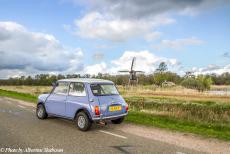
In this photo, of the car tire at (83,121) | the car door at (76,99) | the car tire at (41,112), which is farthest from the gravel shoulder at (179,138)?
the car tire at (41,112)

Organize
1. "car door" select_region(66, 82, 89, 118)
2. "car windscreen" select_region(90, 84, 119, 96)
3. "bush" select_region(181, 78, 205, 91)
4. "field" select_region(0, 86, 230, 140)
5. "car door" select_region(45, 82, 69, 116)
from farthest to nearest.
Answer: "bush" select_region(181, 78, 205, 91) < "field" select_region(0, 86, 230, 140) < "car door" select_region(45, 82, 69, 116) < "car windscreen" select_region(90, 84, 119, 96) < "car door" select_region(66, 82, 89, 118)

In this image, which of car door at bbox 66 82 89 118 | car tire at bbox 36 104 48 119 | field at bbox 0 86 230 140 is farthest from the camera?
car tire at bbox 36 104 48 119

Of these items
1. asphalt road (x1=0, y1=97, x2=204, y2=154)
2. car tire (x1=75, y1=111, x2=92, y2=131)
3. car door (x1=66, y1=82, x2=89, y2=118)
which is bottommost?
asphalt road (x1=0, y1=97, x2=204, y2=154)

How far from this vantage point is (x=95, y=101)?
968 centimetres

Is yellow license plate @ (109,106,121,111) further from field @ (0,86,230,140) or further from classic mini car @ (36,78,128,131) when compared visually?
field @ (0,86,230,140)

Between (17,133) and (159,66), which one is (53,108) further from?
(159,66)

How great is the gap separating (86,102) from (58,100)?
1879 millimetres

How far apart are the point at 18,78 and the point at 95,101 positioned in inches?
6318

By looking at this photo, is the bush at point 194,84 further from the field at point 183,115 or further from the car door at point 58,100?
the car door at point 58,100

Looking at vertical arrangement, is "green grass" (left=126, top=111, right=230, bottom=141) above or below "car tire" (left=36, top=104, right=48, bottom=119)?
below

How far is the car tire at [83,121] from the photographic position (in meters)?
9.62

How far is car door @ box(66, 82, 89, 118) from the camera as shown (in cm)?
992

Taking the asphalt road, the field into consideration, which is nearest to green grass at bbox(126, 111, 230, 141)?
the field

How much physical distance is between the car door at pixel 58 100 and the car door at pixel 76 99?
0.32 metres
